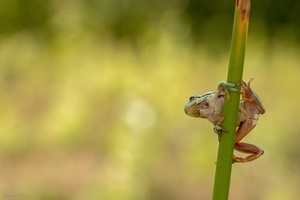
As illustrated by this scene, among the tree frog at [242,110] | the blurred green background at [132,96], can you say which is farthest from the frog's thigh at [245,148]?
the blurred green background at [132,96]

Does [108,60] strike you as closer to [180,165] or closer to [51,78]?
[51,78]

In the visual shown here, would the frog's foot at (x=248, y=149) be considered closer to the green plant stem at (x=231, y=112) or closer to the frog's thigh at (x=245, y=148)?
the frog's thigh at (x=245, y=148)

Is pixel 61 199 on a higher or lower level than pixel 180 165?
lower

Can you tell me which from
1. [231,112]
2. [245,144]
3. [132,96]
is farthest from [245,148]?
[132,96]

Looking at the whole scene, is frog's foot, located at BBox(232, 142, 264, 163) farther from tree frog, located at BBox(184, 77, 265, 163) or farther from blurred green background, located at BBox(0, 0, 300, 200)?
blurred green background, located at BBox(0, 0, 300, 200)

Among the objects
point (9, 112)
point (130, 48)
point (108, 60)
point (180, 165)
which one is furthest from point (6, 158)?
point (130, 48)
